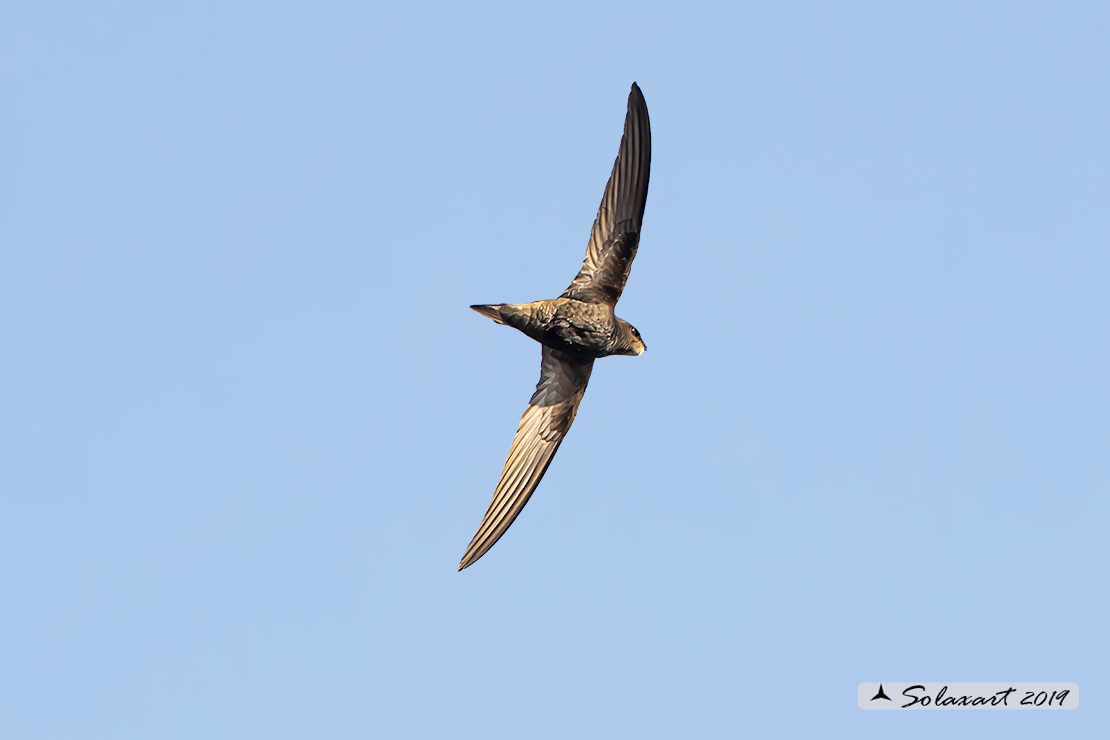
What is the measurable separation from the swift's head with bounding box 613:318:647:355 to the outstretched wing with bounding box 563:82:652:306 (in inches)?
17.2

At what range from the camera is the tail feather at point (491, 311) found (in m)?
15.7

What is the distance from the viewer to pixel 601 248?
16906mm

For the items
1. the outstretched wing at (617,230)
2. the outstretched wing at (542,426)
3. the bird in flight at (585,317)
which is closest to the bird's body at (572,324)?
the bird in flight at (585,317)

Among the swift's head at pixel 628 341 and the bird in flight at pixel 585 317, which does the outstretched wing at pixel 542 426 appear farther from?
the swift's head at pixel 628 341

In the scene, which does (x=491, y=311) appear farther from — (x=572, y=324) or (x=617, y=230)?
(x=617, y=230)

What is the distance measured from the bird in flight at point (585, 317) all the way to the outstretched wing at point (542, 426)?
0.02 metres

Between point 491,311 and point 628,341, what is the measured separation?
2.53 m

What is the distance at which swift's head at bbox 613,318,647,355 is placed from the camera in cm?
1680

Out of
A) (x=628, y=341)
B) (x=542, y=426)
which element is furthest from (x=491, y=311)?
(x=542, y=426)

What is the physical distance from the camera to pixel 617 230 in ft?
55.5

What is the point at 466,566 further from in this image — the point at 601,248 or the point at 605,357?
the point at 601,248

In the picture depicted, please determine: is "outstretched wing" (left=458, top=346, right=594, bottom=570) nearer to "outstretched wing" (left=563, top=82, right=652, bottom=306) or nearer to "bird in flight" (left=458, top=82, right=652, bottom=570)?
"bird in flight" (left=458, top=82, right=652, bottom=570)

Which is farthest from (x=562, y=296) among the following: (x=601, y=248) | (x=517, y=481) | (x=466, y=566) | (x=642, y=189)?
(x=466, y=566)

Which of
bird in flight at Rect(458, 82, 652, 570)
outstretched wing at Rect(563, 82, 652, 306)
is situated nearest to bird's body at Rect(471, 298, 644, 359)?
bird in flight at Rect(458, 82, 652, 570)
